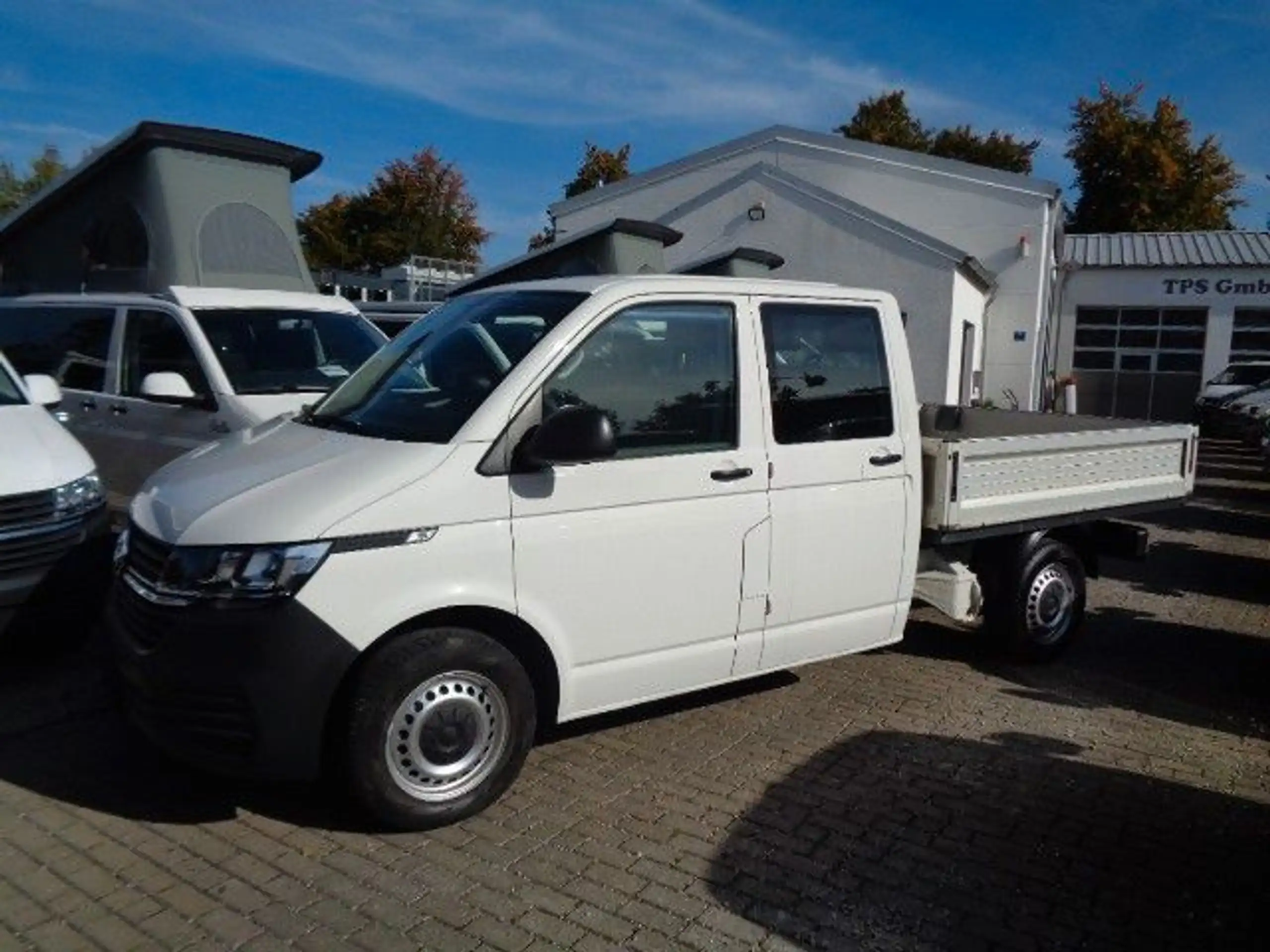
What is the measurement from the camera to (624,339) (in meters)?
4.10

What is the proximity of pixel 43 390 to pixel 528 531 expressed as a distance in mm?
4141

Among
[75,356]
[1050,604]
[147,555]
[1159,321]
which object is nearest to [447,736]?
[147,555]

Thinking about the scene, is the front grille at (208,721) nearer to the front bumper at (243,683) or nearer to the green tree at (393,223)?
the front bumper at (243,683)

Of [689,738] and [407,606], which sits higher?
[407,606]

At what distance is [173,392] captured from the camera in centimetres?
629

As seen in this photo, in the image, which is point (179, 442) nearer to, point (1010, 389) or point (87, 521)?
point (87, 521)

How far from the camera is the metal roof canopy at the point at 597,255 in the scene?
14.5m

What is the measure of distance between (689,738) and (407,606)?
1.76 metres

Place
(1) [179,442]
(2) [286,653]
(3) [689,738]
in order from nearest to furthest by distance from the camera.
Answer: (2) [286,653] → (3) [689,738] → (1) [179,442]

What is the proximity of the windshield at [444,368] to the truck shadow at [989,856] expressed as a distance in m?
2.00

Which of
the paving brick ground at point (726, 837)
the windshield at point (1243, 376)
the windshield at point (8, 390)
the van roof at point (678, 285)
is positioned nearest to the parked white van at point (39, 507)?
the windshield at point (8, 390)

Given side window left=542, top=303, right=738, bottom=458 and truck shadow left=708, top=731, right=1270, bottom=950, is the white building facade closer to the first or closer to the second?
truck shadow left=708, top=731, right=1270, bottom=950

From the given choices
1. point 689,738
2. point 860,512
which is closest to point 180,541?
point 689,738

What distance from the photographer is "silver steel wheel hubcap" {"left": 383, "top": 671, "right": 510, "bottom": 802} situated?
357 centimetres
